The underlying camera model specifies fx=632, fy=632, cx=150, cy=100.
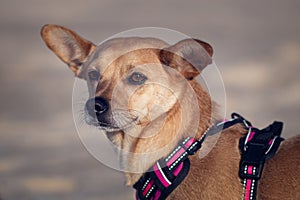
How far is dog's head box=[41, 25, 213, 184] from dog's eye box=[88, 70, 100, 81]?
0.06 feet

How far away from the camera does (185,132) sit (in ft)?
12.4

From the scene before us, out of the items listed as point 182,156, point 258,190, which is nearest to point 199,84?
point 182,156

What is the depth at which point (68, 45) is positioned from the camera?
4.25 m

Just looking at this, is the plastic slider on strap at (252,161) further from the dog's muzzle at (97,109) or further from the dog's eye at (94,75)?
the dog's eye at (94,75)

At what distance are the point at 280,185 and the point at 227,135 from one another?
17.5 inches

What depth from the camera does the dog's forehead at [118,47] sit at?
393 cm

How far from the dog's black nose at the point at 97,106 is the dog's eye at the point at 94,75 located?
10.6 inches

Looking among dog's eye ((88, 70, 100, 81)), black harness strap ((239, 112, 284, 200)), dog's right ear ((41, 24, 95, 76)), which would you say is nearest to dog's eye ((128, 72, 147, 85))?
dog's eye ((88, 70, 100, 81))

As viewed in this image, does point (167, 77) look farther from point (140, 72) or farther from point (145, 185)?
point (145, 185)

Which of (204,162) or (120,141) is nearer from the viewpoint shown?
(204,162)

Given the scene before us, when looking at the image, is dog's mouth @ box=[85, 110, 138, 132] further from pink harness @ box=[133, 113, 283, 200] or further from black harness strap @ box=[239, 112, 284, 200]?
black harness strap @ box=[239, 112, 284, 200]

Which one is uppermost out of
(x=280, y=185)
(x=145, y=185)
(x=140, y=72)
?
(x=140, y=72)

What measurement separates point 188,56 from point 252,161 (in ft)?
2.40

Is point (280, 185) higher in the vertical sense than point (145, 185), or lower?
higher
